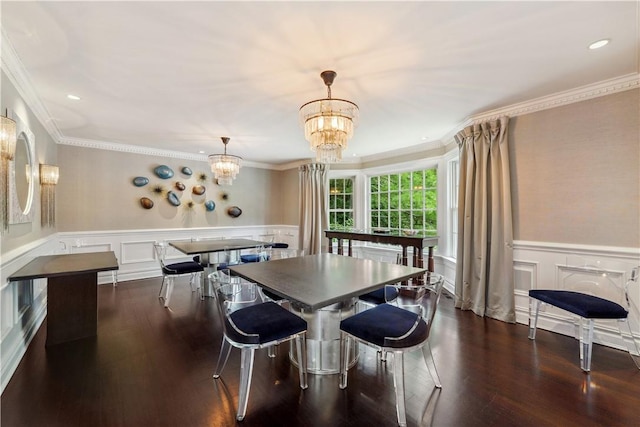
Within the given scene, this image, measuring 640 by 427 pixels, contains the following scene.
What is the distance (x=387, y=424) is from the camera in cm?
166

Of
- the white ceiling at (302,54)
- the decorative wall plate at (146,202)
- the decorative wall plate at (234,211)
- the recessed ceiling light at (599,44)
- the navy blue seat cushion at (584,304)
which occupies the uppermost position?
the recessed ceiling light at (599,44)

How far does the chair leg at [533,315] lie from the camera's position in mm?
2727

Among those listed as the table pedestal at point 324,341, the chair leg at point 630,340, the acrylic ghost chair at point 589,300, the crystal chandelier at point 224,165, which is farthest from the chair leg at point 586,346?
the crystal chandelier at point 224,165

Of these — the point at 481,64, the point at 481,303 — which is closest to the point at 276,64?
the point at 481,64

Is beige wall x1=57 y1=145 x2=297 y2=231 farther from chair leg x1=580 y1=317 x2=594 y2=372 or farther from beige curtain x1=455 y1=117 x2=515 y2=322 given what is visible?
chair leg x1=580 y1=317 x2=594 y2=372

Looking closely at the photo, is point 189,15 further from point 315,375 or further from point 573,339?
point 573,339

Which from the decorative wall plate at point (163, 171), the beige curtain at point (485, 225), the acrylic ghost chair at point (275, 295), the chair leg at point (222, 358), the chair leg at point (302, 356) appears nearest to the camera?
the chair leg at point (302, 356)

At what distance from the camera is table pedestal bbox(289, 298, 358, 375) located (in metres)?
2.22

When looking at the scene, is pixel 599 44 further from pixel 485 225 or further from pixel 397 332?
pixel 397 332

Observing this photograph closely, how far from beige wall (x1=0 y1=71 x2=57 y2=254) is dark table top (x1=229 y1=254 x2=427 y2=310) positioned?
177 cm

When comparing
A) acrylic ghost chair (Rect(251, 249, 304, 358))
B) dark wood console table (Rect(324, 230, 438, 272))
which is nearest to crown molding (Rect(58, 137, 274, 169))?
acrylic ghost chair (Rect(251, 249, 304, 358))

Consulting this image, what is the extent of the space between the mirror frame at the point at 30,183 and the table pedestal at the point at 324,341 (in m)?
2.49

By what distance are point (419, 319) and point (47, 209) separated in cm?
444

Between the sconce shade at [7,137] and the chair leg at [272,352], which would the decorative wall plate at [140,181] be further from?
the chair leg at [272,352]
